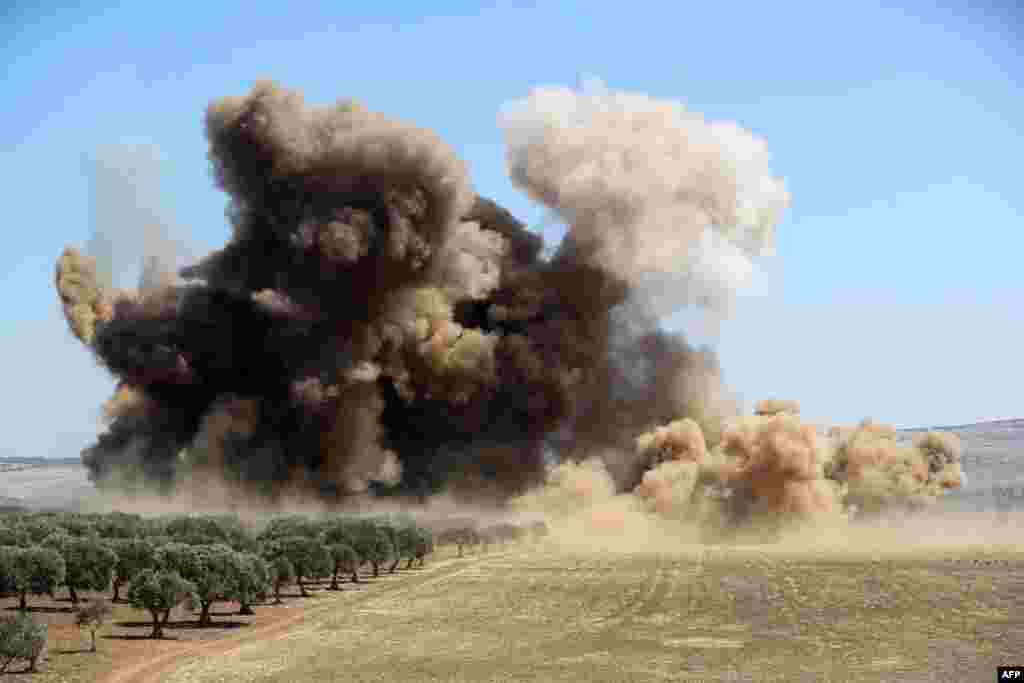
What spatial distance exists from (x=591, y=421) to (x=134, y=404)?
1631 inches

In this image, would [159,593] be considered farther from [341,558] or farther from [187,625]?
Answer: [341,558]

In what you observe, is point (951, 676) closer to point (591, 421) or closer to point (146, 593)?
Result: point (146, 593)

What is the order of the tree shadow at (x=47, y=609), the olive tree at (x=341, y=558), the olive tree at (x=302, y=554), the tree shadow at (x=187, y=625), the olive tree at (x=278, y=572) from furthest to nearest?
the olive tree at (x=341, y=558) < the olive tree at (x=302, y=554) < the olive tree at (x=278, y=572) < the tree shadow at (x=47, y=609) < the tree shadow at (x=187, y=625)

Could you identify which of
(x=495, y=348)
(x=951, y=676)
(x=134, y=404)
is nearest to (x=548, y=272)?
(x=495, y=348)

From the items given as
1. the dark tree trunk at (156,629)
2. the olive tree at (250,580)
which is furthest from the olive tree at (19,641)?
the olive tree at (250,580)

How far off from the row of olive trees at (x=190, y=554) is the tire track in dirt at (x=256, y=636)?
3424 mm

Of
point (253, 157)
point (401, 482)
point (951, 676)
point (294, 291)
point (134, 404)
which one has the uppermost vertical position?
point (253, 157)

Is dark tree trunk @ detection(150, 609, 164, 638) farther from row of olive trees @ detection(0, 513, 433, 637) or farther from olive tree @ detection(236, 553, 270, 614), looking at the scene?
olive tree @ detection(236, 553, 270, 614)

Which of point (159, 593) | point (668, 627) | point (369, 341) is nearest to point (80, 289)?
point (369, 341)

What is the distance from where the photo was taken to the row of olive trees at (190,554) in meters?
71.6

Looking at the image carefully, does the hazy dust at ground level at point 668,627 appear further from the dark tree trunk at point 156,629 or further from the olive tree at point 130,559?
the olive tree at point 130,559

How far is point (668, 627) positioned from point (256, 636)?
2159cm

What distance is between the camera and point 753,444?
109875 millimetres

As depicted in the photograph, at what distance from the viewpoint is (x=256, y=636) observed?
65.9m
